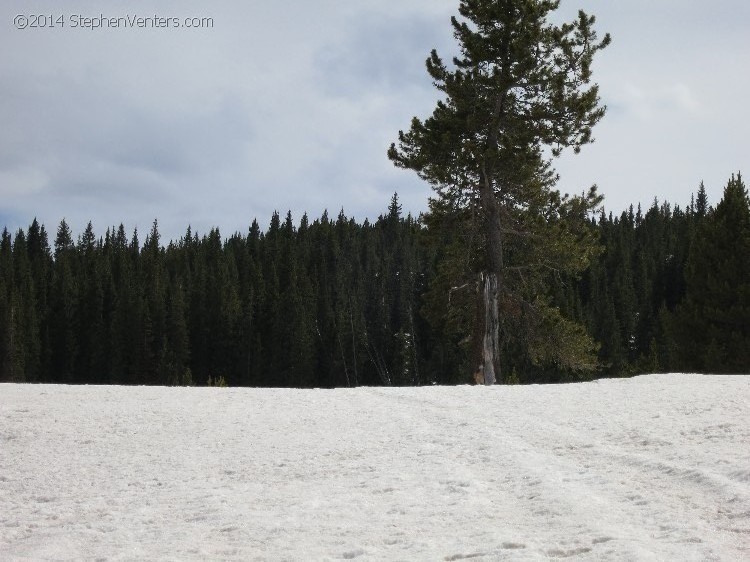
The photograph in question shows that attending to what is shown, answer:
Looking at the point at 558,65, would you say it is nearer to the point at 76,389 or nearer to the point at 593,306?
the point at 76,389

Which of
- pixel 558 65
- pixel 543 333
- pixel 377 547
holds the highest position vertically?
pixel 558 65

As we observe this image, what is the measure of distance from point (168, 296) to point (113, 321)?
771 cm

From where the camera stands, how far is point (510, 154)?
2170 centimetres

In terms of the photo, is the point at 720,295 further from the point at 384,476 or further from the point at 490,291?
the point at 384,476

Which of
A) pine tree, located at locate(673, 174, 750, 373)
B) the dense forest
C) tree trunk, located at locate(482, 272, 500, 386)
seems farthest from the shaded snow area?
the dense forest

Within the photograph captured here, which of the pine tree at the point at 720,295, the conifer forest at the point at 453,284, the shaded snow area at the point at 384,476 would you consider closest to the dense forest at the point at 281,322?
the conifer forest at the point at 453,284

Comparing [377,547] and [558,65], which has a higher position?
[558,65]

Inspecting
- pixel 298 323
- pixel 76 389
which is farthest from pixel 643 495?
pixel 298 323

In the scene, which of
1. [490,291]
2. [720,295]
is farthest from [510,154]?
[720,295]

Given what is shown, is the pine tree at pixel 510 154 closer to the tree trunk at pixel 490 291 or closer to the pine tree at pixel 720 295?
the tree trunk at pixel 490 291

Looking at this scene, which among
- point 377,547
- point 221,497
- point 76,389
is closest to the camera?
point 377,547

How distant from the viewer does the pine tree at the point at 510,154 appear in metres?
21.9

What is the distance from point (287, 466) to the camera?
916cm

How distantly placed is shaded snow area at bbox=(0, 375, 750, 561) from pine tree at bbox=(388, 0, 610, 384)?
29.9 ft
